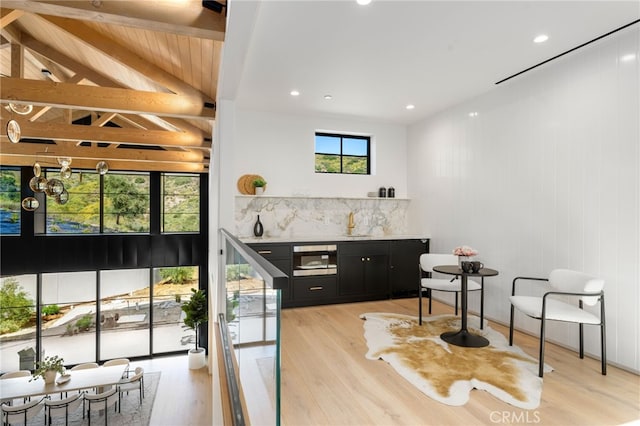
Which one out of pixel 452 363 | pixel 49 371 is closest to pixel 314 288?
pixel 452 363

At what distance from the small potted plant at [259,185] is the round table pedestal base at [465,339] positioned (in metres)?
3.13

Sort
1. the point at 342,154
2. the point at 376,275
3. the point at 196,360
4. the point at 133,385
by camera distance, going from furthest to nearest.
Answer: the point at 196,360, the point at 133,385, the point at 342,154, the point at 376,275

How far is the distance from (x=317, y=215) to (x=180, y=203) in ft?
16.2

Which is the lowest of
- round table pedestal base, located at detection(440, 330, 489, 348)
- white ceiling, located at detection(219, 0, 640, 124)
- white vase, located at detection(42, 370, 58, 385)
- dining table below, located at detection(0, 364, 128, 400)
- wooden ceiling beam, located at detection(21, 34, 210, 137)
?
dining table below, located at detection(0, 364, 128, 400)

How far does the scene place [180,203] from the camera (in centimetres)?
884

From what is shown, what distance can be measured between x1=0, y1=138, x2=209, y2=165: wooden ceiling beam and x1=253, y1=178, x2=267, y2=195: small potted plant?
240cm

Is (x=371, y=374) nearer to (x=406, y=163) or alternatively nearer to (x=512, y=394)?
(x=512, y=394)

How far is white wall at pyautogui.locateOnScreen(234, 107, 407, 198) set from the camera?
5188 millimetres

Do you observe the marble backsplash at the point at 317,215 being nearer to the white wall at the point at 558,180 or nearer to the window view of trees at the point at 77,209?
the white wall at the point at 558,180

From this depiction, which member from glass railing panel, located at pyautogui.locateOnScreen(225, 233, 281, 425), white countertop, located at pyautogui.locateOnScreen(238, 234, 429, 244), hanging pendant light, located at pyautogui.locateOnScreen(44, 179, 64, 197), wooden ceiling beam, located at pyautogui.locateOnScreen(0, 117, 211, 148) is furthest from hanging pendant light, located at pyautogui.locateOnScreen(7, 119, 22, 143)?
glass railing panel, located at pyautogui.locateOnScreen(225, 233, 281, 425)

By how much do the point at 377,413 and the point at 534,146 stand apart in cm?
323

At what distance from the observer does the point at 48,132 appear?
4.57 meters

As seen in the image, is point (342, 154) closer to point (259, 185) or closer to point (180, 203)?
point (259, 185)

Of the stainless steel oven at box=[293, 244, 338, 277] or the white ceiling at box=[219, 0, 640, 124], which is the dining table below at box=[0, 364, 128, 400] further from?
the white ceiling at box=[219, 0, 640, 124]
